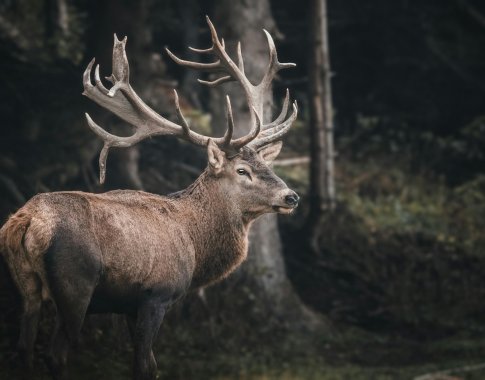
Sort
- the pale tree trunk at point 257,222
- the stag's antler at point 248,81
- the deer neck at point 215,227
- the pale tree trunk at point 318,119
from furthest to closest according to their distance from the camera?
the pale tree trunk at point 318,119 → the pale tree trunk at point 257,222 → the stag's antler at point 248,81 → the deer neck at point 215,227

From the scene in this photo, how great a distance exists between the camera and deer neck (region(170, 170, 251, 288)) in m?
8.01

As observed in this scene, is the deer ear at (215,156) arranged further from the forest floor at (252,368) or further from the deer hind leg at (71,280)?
the forest floor at (252,368)

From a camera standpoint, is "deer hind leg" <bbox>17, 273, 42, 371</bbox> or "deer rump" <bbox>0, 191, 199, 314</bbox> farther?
"deer hind leg" <bbox>17, 273, 42, 371</bbox>

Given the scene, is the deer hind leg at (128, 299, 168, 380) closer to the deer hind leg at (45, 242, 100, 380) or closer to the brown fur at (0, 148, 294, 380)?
the brown fur at (0, 148, 294, 380)

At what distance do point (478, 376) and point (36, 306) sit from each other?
17.7 ft

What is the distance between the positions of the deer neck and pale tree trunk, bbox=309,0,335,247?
5.42 metres

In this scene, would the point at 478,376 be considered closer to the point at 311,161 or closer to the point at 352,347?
the point at 352,347

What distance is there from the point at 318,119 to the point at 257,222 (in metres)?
2.37

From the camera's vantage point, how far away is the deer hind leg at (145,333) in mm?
7070

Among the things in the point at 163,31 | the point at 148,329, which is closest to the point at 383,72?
the point at 163,31

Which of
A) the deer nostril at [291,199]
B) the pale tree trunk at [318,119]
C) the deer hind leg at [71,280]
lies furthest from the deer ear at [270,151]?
the pale tree trunk at [318,119]

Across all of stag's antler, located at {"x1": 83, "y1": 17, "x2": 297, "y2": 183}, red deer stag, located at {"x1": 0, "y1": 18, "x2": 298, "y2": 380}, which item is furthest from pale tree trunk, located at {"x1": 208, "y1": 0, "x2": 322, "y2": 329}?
stag's antler, located at {"x1": 83, "y1": 17, "x2": 297, "y2": 183}

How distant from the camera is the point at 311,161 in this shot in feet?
44.5

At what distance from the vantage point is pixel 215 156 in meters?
8.05
